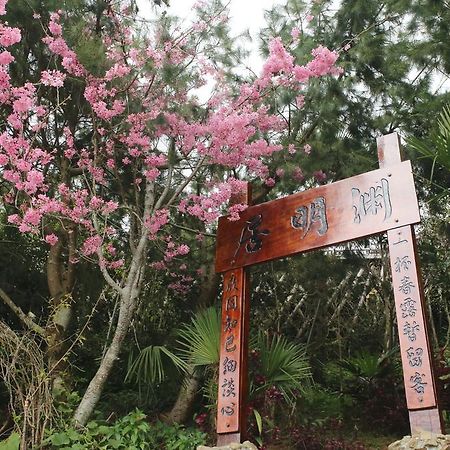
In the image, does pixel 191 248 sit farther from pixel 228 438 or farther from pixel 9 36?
pixel 9 36

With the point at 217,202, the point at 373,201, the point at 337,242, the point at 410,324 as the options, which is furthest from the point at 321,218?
the point at 410,324

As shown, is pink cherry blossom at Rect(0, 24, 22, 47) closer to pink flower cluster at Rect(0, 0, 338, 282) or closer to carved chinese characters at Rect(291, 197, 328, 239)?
pink flower cluster at Rect(0, 0, 338, 282)

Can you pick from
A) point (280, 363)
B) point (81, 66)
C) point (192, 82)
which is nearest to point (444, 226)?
point (280, 363)

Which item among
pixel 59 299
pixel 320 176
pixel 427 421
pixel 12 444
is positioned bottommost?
pixel 12 444

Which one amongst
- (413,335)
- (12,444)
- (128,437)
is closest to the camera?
(413,335)

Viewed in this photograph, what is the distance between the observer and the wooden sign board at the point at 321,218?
4191 mm

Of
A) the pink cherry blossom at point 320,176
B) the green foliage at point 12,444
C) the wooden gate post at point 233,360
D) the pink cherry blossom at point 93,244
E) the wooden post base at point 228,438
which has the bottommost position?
the green foliage at point 12,444

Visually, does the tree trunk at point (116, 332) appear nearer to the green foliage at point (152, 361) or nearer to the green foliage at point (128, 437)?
the green foliage at point (128, 437)

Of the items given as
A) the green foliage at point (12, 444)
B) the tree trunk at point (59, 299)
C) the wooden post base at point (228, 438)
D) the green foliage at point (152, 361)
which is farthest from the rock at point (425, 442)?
the tree trunk at point (59, 299)

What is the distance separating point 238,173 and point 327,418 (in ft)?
9.21

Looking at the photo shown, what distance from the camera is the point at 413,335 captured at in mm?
3744

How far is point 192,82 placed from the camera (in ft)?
17.5

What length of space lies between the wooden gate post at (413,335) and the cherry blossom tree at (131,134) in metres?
1.62

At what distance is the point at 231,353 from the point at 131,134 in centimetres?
212
